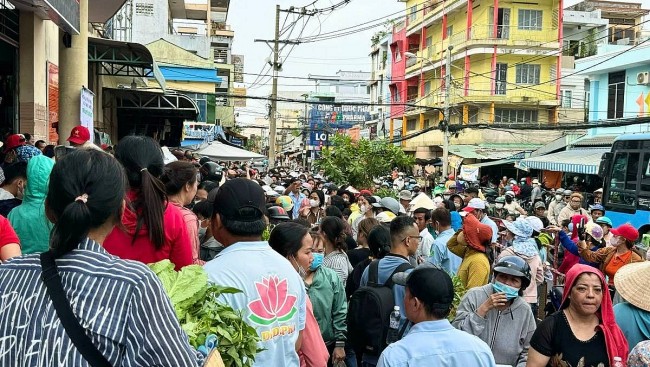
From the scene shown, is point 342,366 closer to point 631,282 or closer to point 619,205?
point 631,282

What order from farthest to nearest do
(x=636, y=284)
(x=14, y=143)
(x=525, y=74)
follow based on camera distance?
(x=525, y=74) → (x=14, y=143) → (x=636, y=284)

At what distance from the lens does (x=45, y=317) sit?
207 cm

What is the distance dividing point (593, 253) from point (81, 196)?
7764 millimetres

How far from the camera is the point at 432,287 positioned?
12.3 ft

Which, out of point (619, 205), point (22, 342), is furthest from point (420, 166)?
point (22, 342)

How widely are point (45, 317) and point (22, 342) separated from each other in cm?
12

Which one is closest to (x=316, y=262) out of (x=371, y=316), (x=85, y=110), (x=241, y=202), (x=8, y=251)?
(x=371, y=316)

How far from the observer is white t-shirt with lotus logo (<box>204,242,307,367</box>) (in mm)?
3354

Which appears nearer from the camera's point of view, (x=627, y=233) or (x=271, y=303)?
(x=271, y=303)

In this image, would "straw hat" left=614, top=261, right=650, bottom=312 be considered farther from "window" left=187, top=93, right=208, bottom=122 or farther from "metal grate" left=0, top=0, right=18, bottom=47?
"window" left=187, top=93, right=208, bottom=122

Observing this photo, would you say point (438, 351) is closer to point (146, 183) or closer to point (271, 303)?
point (271, 303)

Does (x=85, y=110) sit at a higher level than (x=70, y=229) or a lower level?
higher

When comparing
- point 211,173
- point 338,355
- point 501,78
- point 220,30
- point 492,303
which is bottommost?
point 338,355

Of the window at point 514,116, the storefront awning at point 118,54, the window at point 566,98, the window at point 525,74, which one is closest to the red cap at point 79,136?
the storefront awning at point 118,54
